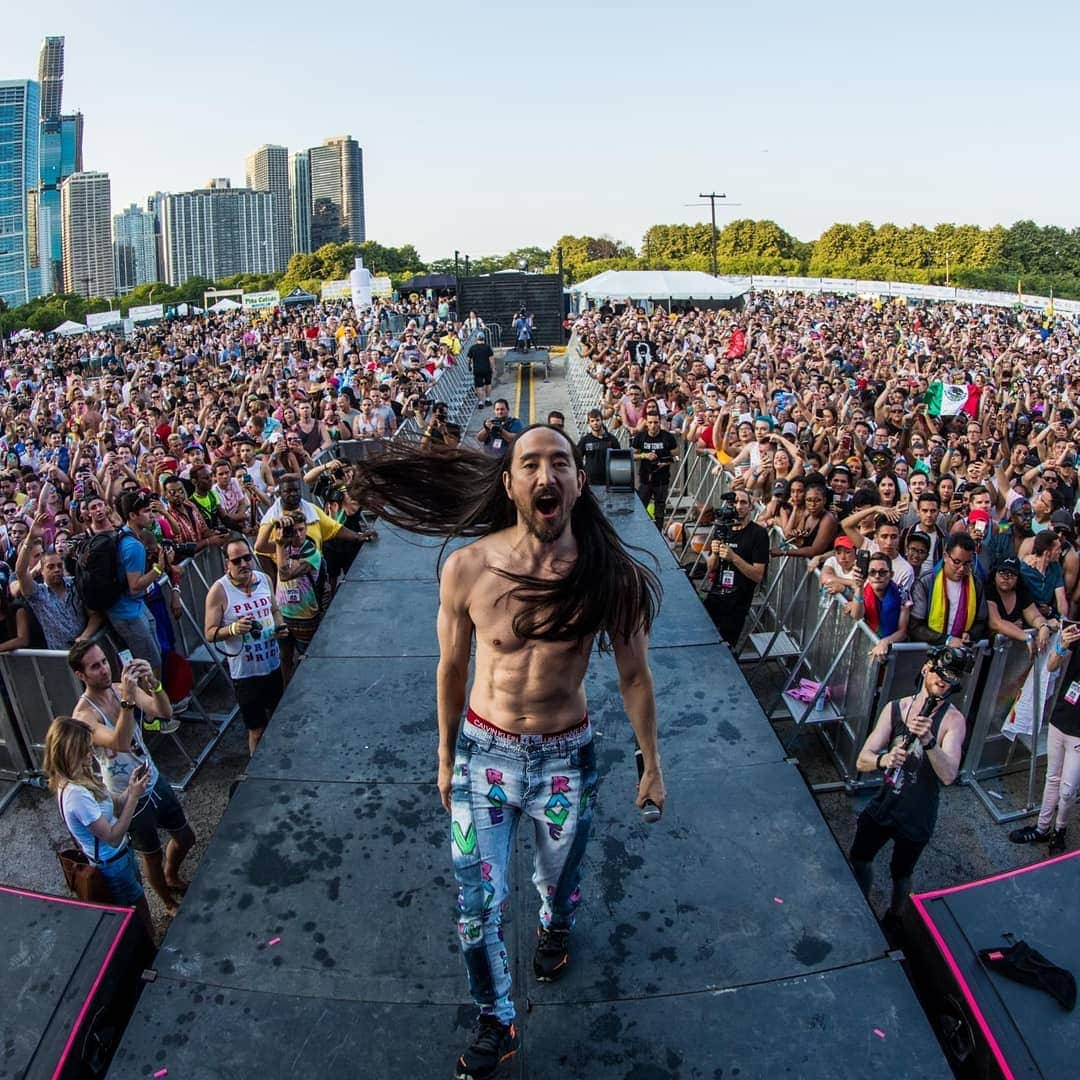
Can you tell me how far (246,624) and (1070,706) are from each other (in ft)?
17.6

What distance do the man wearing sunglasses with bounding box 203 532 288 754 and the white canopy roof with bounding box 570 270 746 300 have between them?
25.6m

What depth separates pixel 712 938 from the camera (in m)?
3.82

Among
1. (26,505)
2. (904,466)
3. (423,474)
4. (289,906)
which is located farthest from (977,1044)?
(26,505)

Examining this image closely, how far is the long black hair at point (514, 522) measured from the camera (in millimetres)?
3209

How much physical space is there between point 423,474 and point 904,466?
8334 millimetres

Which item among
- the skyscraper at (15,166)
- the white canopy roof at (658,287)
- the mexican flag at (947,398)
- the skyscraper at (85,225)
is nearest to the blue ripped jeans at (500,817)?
the mexican flag at (947,398)

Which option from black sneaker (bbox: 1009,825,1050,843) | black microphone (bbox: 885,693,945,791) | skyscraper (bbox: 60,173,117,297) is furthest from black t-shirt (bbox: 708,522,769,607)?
skyscraper (bbox: 60,173,117,297)

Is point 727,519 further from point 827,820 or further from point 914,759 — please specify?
point 914,759

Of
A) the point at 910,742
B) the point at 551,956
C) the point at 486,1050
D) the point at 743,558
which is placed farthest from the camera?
the point at 743,558

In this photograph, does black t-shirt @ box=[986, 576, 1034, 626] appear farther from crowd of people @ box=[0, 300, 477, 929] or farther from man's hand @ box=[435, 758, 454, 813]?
man's hand @ box=[435, 758, 454, 813]

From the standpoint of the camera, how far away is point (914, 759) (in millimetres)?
4621

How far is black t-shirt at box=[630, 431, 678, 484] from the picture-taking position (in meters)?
11.3

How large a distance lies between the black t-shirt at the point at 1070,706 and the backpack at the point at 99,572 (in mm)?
6470

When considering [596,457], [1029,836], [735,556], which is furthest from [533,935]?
[596,457]
